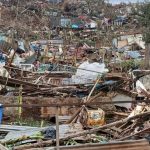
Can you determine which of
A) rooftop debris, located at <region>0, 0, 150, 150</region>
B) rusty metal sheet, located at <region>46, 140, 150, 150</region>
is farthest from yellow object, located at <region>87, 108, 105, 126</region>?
rusty metal sheet, located at <region>46, 140, 150, 150</region>

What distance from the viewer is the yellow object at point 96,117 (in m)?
9.30

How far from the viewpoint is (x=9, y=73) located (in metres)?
13.0

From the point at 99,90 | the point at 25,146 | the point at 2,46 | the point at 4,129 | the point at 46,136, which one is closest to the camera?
the point at 25,146

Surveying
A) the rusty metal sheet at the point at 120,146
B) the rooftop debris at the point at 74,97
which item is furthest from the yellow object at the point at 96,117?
the rusty metal sheet at the point at 120,146

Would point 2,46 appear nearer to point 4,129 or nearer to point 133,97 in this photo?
point 133,97

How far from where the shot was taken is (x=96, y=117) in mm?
9508

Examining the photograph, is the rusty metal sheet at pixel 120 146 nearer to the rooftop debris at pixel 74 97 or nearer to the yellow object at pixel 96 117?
the rooftop debris at pixel 74 97

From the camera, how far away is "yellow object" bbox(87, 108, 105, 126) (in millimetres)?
9305

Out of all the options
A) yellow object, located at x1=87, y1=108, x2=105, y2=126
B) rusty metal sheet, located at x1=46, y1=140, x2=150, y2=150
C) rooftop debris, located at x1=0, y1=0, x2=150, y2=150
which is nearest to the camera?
rusty metal sheet, located at x1=46, y1=140, x2=150, y2=150

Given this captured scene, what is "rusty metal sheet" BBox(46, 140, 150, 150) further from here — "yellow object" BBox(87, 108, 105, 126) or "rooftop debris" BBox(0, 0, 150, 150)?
"yellow object" BBox(87, 108, 105, 126)

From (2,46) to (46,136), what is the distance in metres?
14.6

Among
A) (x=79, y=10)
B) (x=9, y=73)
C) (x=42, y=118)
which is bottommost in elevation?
(x=42, y=118)

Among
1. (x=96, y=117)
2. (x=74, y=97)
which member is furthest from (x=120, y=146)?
(x=74, y=97)

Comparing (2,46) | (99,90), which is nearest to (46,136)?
(99,90)
